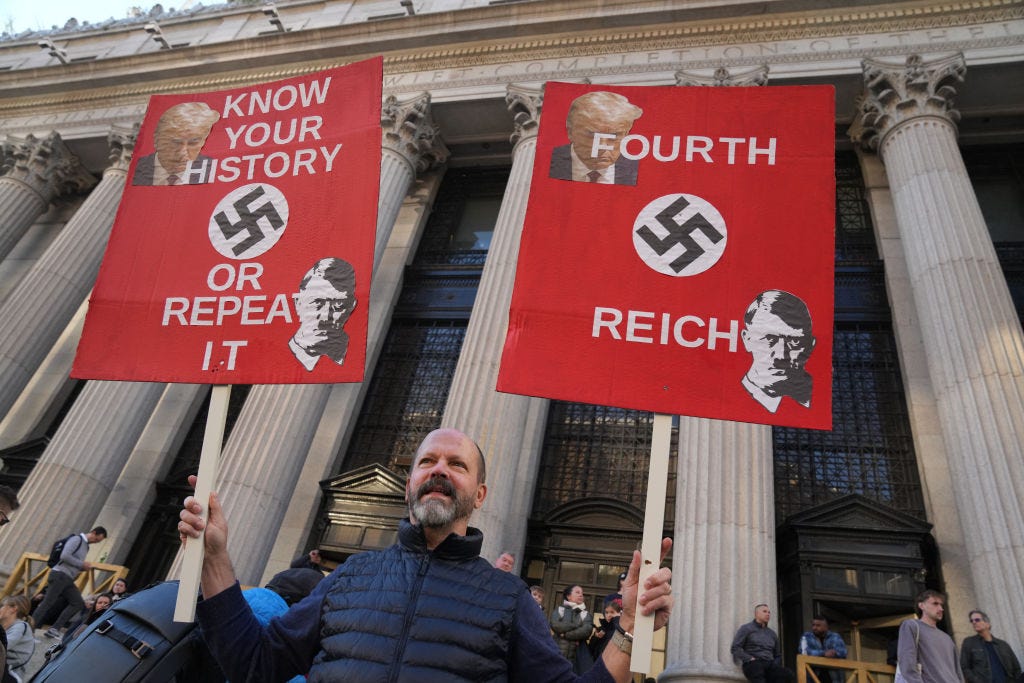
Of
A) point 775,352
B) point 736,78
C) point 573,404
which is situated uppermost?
point 736,78

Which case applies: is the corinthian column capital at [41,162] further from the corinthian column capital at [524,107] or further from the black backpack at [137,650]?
the black backpack at [137,650]

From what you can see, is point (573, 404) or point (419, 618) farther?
point (573, 404)

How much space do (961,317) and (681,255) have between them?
9.29 m

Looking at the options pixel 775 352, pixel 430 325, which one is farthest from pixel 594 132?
pixel 430 325

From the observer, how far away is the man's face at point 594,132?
4.75 metres

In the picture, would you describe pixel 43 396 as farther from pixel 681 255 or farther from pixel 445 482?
pixel 445 482

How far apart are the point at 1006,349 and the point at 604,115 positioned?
9.17m

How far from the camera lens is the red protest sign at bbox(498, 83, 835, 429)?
13.1 ft

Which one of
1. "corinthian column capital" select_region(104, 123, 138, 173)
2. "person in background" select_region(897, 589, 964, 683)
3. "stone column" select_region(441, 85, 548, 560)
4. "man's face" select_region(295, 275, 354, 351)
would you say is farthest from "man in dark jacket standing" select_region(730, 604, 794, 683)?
"corinthian column capital" select_region(104, 123, 138, 173)

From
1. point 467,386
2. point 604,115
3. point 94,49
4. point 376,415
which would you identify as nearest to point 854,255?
point 467,386

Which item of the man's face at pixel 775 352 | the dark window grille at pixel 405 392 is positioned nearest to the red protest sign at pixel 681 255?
the man's face at pixel 775 352

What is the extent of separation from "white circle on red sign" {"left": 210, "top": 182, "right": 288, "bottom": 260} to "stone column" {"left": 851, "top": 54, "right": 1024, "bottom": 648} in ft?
32.4

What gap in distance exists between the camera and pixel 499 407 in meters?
12.1

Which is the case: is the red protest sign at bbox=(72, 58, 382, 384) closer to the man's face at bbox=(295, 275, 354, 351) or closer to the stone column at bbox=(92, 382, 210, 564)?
the man's face at bbox=(295, 275, 354, 351)
